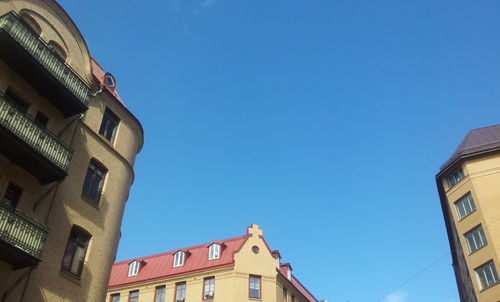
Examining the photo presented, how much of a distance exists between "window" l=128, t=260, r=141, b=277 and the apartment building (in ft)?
72.6

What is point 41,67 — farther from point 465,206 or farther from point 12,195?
point 465,206

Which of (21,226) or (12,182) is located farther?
(12,182)

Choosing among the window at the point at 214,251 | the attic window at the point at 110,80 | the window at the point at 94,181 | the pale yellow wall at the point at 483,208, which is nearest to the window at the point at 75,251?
the window at the point at 94,181

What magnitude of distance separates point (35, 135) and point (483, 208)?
29.7m

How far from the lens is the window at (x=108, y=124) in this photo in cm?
2233

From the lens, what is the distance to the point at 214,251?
40.6 m

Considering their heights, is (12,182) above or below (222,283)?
below

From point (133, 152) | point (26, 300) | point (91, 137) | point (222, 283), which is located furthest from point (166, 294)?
point (26, 300)

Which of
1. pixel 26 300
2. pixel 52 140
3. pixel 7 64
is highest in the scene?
pixel 7 64

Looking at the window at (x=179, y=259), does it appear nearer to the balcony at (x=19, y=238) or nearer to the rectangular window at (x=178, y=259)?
the rectangular window at (x=178, y=259)

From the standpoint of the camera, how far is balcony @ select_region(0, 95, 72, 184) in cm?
1588

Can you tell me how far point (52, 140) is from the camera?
17672mm

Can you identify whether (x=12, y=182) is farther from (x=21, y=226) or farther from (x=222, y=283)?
(x=222, y=283)

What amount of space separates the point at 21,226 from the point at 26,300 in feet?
8.59
